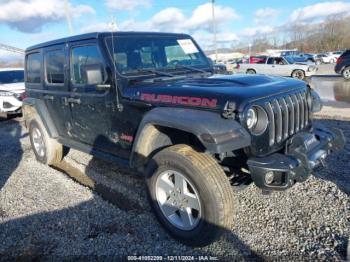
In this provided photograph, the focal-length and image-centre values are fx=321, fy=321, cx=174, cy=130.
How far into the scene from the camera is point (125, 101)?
359 centimetres

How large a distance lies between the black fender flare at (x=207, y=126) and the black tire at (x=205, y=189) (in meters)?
0.23

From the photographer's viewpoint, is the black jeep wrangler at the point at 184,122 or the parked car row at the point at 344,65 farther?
the parked car row at the point at 344,65

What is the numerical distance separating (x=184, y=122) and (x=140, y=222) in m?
1.41

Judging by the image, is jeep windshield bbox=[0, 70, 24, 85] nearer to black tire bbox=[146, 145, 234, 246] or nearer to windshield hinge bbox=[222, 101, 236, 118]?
black tire bbox=[146, 145, 234, 246]

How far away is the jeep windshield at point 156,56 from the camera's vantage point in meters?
3.85

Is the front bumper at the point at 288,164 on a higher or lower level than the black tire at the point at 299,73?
lower

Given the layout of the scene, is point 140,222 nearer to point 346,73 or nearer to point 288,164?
point 288,164

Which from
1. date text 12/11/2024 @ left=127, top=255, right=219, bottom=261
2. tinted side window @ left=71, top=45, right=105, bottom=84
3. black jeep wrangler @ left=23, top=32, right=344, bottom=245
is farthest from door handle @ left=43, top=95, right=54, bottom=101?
date text 12/11/2024 @ left=127, top=255, right=219, bottom=261

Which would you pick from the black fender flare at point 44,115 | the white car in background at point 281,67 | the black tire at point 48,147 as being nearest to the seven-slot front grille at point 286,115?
the black fender flare at point 44,115

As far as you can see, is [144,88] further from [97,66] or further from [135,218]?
[135,218]

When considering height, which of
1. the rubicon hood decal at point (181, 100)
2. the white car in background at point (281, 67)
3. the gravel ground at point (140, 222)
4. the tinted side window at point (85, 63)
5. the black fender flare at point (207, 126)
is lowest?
the gravel ground at point (140, 222)

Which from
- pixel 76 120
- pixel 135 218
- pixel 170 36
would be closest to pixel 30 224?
pixel 135 218

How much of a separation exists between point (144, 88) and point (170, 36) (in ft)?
4.81

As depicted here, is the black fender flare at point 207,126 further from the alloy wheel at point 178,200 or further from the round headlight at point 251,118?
the alloy wheel at point 178,200
